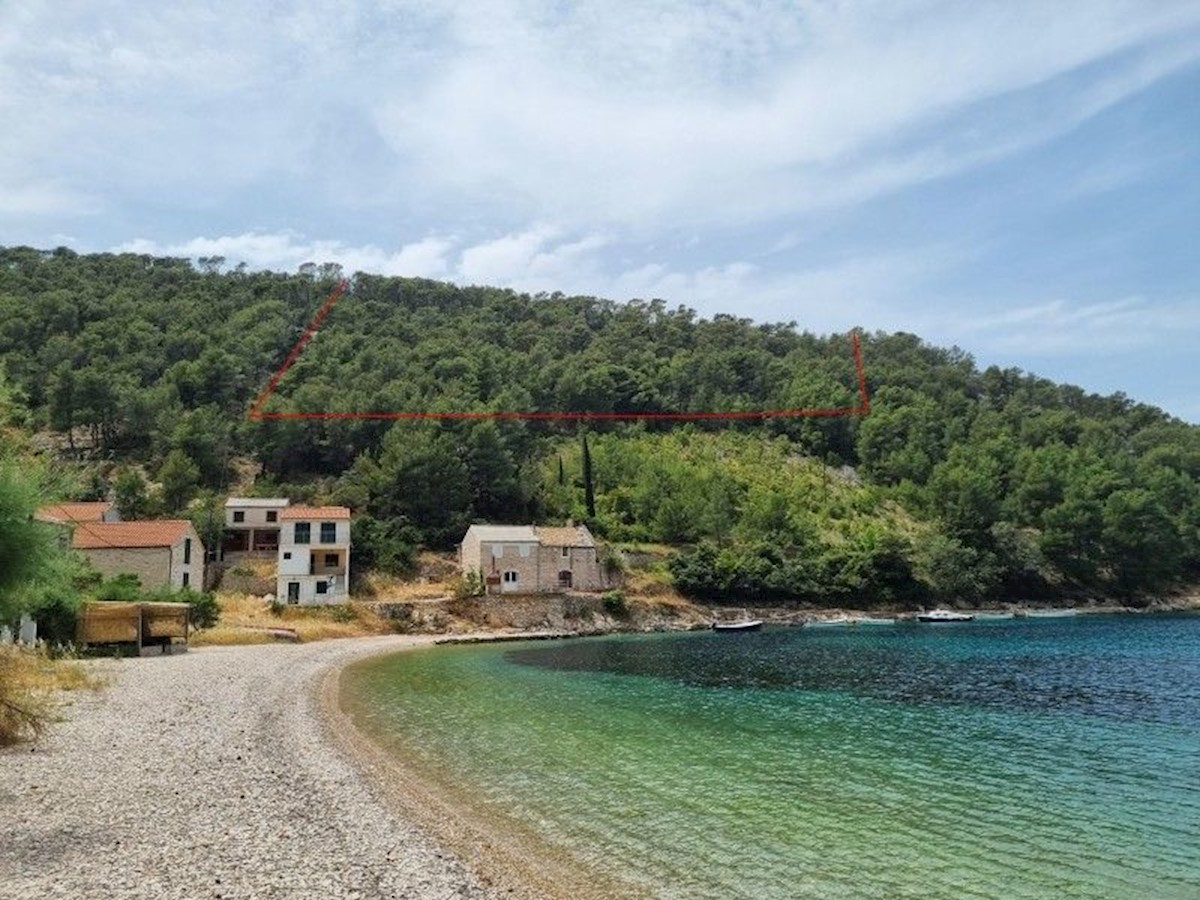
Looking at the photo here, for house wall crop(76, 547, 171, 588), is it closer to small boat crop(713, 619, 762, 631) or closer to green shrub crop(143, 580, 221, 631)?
Answer: green shrub crop(143, 580, 221, 631)

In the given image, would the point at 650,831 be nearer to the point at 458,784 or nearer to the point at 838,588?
the point at 458,784

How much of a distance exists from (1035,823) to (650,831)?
6877 mm

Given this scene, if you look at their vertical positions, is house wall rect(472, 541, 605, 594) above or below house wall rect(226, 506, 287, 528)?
below

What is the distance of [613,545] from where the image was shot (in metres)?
76.4

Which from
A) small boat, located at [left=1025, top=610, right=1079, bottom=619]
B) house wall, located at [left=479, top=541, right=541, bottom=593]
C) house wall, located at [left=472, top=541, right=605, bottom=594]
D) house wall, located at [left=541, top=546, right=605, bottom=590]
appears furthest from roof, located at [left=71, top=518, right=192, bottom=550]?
small boat, located at [left=1025, top=610, right=1079, bottom=619]

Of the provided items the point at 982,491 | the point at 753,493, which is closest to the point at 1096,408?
the point at 982,491

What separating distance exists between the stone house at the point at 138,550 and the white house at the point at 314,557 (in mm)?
9854

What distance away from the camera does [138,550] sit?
161 feet

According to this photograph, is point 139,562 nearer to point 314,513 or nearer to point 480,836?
point 314,513

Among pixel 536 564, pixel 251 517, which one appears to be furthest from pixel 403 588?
pixel 251 517

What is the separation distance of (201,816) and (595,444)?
86264 mm

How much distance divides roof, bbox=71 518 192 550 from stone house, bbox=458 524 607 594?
22090 millimetres

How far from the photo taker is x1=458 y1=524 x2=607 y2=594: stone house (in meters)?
66.2

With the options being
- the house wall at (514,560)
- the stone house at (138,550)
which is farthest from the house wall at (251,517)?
the house wall at (514,560)
